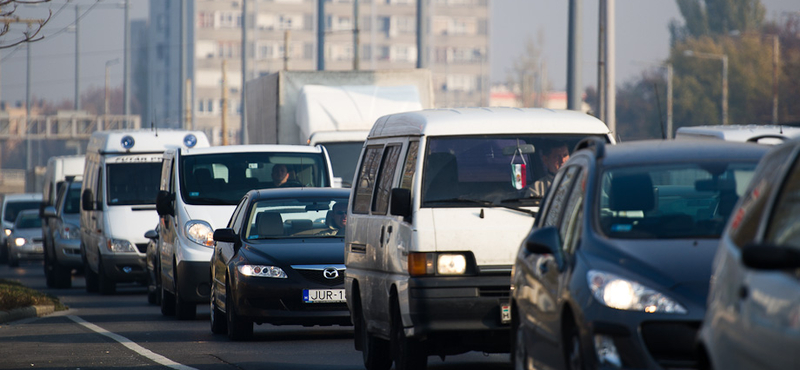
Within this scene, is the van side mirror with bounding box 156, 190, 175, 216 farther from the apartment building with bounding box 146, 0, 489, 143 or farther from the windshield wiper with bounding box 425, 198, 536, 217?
the apartment building with bounding box 146, 0, 489, 143

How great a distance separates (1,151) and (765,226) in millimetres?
185728

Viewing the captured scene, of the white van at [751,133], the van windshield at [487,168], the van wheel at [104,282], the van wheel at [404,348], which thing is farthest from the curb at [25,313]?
the van windshield at [487,168]

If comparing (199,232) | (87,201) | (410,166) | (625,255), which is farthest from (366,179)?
(87,201)

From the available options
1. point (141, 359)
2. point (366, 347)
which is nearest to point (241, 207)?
point (141, 359)

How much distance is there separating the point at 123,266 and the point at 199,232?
21.3ft

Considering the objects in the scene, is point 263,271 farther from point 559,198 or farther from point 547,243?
point 547,243

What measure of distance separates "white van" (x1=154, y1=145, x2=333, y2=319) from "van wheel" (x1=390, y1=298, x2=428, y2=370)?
7.24m

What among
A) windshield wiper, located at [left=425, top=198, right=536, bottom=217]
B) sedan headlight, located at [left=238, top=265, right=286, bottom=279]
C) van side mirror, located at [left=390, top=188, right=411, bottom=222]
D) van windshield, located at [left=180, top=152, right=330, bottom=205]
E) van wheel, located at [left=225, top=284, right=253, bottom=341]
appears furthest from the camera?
van windshield, located at [left=180, top=152, right=330, bottom=205]

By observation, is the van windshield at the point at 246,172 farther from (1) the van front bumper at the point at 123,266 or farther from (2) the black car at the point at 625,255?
(2) the black car at the point at 625,255

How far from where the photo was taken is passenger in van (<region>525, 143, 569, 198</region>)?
9828mm

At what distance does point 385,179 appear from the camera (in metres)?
10.3

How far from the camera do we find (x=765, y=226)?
15.3 feet

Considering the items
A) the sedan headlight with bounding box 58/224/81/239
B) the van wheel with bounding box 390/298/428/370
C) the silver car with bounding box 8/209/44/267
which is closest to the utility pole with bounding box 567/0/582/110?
the sedan headlight with bounding box 58/224/81/239

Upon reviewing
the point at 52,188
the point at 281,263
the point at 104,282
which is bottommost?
the point at 104,282
